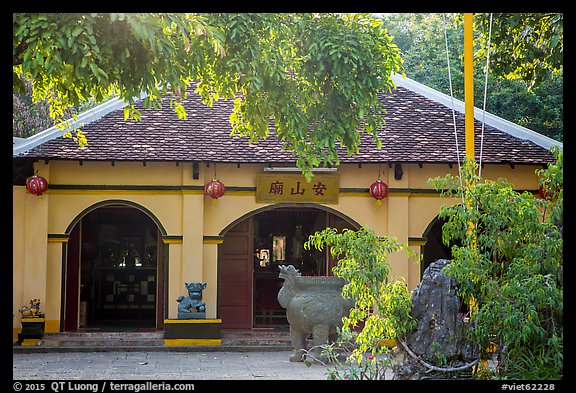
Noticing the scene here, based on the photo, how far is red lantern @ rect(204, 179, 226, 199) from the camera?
12.8m

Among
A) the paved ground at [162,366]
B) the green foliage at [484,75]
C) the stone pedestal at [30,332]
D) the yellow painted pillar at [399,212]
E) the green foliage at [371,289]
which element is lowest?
the paved ground at [162,366]

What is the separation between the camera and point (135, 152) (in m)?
12.8

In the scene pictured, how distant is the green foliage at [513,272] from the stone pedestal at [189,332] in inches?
257

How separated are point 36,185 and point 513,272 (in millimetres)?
8375

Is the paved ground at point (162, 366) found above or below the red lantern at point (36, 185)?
below

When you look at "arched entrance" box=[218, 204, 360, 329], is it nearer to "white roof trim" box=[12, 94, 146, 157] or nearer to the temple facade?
the temple facade

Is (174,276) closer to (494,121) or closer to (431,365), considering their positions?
(494,121)

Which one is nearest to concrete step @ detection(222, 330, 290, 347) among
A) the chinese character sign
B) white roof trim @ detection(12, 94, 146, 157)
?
the chinese character sign

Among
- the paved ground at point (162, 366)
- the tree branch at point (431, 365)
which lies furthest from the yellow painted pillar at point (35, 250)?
the tree branch at point (431, 365)

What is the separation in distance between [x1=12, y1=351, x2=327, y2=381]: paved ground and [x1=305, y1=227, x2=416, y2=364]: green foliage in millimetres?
2875

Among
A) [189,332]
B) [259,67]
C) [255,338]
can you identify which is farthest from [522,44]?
[189,332]

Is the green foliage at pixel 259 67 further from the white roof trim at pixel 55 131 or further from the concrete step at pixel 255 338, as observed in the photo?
the concrete step at pixel 255 338

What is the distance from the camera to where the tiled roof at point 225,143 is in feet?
Answer: 41.8
